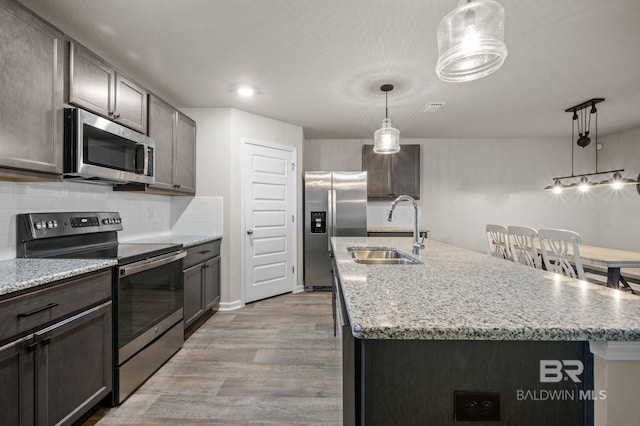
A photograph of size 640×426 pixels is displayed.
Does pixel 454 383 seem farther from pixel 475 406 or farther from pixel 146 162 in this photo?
pixel 146 162

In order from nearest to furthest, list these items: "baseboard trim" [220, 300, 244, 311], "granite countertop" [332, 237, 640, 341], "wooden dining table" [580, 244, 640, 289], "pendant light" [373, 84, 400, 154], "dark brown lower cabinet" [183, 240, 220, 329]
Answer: "granite countertop" [332, 237, 640, 341]
"wooden dining table" [580, 244, 640, 289]
"pendant light" [373, 84, 400, 154]
"dark brown lower cabinet" [183, 240, 220, 329]
"baseboard trim" [220, 300, 244, 311]

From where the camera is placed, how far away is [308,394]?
1.91 m

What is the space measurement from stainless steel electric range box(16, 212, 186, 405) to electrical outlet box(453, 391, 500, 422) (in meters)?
1.75

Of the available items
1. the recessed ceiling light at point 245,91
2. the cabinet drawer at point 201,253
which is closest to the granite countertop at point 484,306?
the cabinet drawer at point 201,253

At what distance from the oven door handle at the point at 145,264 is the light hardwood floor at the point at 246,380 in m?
0.77

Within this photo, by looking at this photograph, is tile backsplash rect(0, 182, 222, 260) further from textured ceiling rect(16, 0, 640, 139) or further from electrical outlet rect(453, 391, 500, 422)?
electrical outlet rect(453, 391, 500, 422)

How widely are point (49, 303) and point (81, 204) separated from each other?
49.8 inches

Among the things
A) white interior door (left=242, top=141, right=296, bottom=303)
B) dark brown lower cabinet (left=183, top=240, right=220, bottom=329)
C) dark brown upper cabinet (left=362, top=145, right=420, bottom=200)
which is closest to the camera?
dark brown lower cabinet (left=183, top=240, right=220, bottom=329)

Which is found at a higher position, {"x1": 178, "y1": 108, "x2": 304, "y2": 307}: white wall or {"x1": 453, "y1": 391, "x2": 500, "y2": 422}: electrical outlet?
{"x1": 178, "y1": 108, "x2": 304, "y2": 307}: white wall

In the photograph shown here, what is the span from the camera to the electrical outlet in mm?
836

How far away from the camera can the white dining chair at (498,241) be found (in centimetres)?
331

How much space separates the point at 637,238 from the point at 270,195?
16.7ft

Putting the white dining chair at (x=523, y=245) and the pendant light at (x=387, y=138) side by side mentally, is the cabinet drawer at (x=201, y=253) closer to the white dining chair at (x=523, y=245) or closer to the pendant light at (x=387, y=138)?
the pendant light at (x=387, y=138)

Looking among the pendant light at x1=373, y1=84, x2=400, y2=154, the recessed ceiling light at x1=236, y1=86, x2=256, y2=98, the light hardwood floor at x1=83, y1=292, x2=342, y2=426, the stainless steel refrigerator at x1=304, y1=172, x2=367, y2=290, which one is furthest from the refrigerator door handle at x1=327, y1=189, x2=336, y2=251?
the pendant light at x1=373, y1=84, x2=400, y2=154
